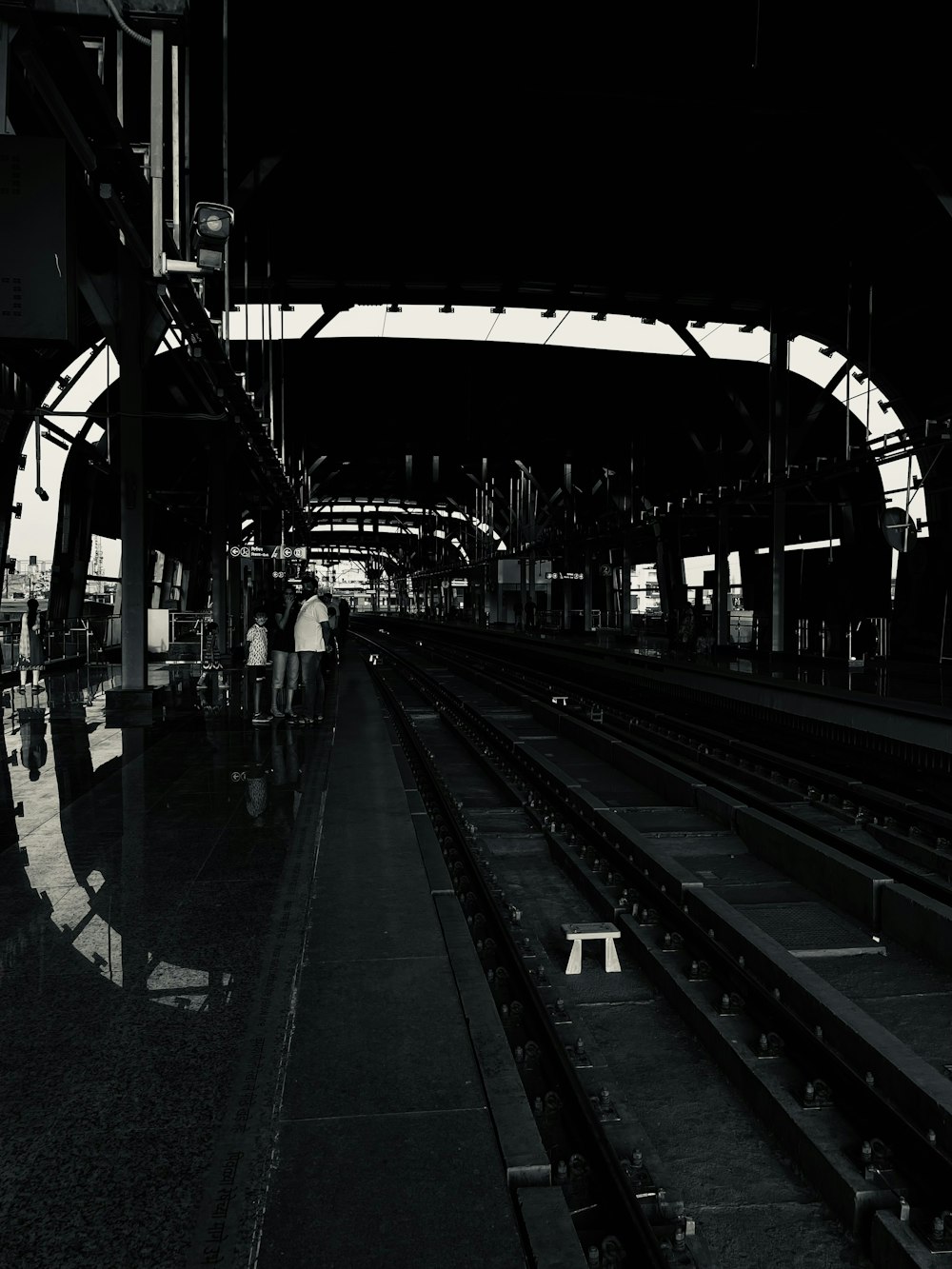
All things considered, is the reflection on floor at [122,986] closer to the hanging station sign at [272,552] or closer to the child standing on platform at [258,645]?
the child standing on platform at [258,645]

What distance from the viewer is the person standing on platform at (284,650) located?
488 inches

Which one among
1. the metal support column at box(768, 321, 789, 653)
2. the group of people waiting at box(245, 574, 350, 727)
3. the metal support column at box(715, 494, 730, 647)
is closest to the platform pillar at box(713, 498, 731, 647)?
the metal support column at box(715, 494, 730, 647)

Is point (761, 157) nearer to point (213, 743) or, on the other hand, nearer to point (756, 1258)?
point (213, 743)

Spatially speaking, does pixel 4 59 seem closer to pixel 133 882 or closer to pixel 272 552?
pixel 133 882

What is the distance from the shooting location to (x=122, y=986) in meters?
3.88

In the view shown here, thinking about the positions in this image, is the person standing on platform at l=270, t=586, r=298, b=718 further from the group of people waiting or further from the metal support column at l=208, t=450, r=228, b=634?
the metal support column at l=208, t=450, r=228, b=634

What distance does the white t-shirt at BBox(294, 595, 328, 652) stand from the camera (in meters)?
12.3

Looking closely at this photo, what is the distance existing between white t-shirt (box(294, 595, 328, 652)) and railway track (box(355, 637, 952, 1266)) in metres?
3.27

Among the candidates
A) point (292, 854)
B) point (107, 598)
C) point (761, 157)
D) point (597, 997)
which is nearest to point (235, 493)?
point (107, 598)

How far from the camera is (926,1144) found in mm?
3012

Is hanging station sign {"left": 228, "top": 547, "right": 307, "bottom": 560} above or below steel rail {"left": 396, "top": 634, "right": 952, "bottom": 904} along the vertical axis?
above

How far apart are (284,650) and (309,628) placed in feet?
1.65

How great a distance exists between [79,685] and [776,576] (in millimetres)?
16128

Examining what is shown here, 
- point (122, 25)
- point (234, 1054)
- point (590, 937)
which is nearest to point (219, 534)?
point (122, 25)
